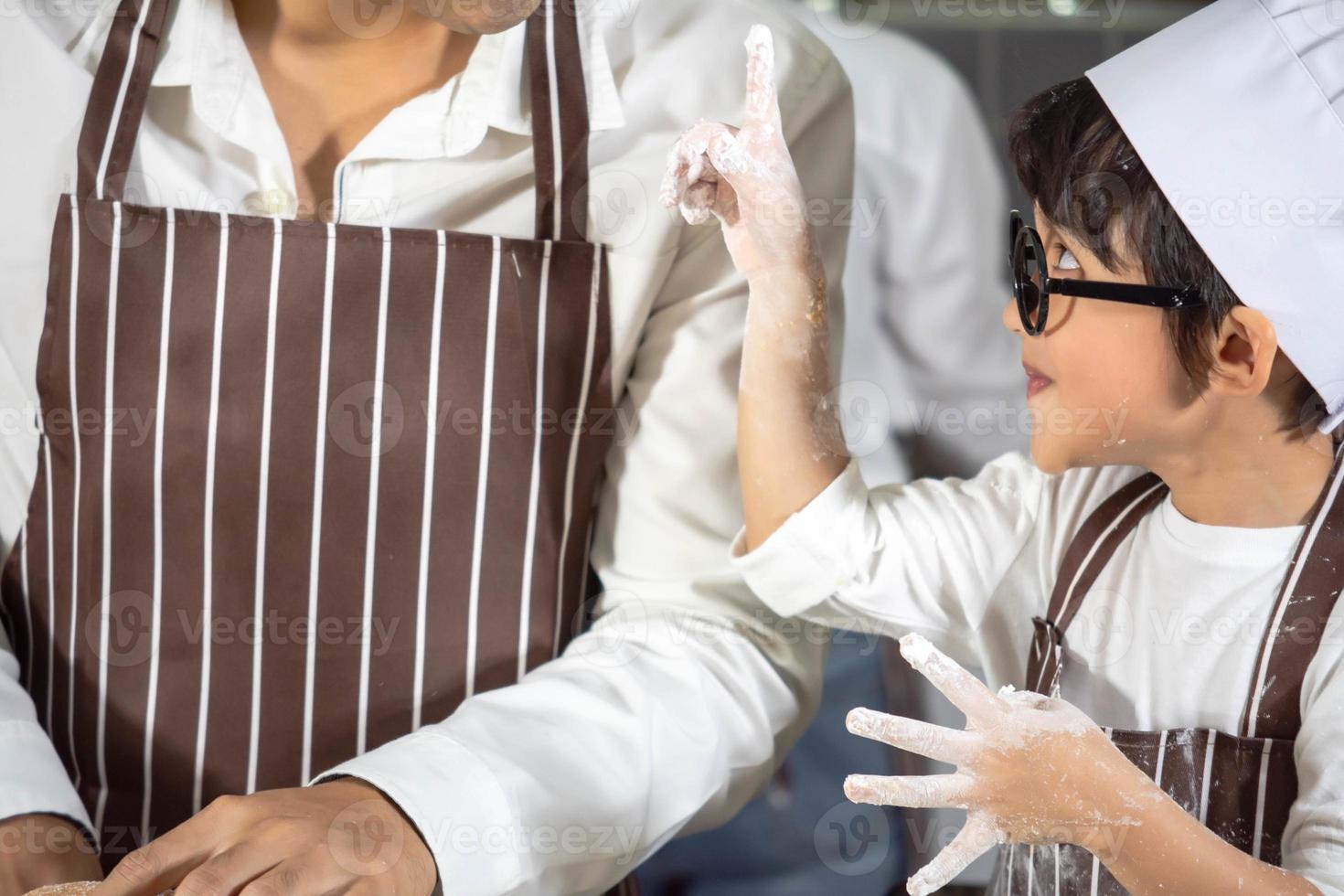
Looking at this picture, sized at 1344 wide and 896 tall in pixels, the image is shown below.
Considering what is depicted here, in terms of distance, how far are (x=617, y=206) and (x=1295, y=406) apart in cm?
46

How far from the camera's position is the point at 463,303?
2.77 ft

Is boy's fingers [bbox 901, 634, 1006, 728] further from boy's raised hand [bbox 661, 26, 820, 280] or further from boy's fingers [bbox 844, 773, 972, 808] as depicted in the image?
boy's raised hand [bbox 661, 26, 820, 280]

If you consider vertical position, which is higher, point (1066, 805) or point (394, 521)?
point (394, 521)

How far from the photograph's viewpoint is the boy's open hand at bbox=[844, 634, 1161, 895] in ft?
2.03

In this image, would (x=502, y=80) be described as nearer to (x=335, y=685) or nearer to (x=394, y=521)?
(x=394, y=521)

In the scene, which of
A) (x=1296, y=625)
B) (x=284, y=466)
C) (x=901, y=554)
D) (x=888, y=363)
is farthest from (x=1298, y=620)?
(x=284, y=466)

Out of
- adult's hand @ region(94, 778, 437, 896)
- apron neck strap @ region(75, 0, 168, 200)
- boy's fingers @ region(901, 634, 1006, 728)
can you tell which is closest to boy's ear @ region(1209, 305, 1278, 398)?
boy's fingers @ region(901, 634, 1006, 728)

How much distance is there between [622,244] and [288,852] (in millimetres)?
452

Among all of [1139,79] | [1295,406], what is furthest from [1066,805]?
[1139,79]

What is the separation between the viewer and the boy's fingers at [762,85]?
738 mm

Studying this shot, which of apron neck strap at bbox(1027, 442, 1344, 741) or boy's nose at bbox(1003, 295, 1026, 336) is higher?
boy's nose at bbox(1003, 295, 1026, 336)

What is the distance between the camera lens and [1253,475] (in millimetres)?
702

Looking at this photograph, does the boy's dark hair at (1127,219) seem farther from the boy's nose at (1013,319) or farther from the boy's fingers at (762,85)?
the boy's fingers at (762,85)

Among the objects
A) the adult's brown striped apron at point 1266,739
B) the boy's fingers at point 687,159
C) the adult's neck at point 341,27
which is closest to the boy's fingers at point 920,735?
the adult's brown striped apron at point 1266,739
